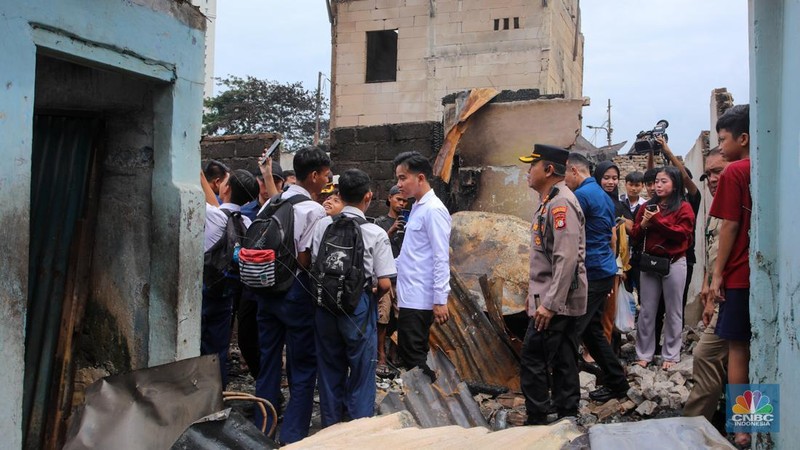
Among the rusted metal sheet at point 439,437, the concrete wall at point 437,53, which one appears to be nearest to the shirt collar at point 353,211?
the rusted metal sheet at point 439,437

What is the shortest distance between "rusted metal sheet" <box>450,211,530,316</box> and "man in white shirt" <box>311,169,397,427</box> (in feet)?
7.00

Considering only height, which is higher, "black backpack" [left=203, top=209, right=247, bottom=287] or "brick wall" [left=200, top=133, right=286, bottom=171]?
"brick wall" [left=200, top=133, right=286, bottom=171]

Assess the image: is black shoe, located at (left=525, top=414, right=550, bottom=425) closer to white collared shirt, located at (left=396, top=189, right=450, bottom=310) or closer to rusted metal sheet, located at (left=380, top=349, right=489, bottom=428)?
rusted metal sheet, located at (left=380, top=349, right=489, bottom=428)

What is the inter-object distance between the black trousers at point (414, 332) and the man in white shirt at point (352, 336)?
1.98 ft

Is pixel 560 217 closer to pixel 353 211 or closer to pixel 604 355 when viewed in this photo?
pixel 353 211

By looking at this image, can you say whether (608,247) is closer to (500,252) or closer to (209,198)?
(500,252)

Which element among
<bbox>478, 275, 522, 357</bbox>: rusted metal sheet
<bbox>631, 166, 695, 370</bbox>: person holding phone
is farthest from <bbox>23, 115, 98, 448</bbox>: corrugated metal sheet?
<bbox>631, 166, 695, 370</bbox>: person holding phone

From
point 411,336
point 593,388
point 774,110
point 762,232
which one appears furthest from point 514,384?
point 774,110

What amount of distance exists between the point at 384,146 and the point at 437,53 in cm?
1339

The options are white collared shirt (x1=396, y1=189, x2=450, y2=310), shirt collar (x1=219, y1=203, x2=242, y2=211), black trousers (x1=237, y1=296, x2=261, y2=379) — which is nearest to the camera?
white collared shirt (x1=396, y1=189, x2=450, y2=310)

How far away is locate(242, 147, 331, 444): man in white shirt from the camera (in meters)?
4.36

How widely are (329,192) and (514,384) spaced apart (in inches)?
87.9

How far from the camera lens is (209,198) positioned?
5.21 m

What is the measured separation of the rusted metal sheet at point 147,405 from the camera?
2.88 m
